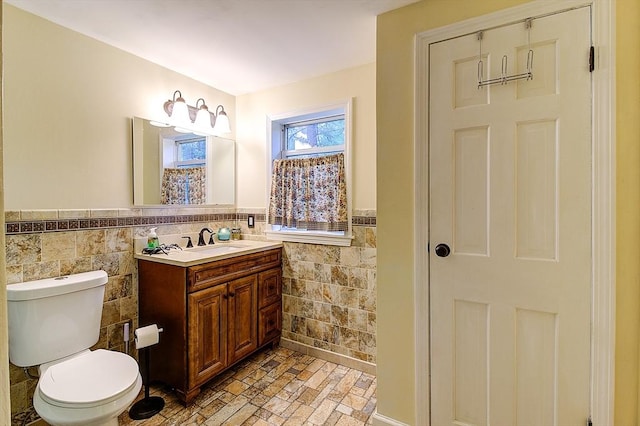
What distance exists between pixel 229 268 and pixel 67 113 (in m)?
1.40

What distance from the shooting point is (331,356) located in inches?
100

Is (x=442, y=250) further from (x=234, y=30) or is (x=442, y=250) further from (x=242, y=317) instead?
(x=234, y=30)

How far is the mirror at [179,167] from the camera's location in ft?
7.50

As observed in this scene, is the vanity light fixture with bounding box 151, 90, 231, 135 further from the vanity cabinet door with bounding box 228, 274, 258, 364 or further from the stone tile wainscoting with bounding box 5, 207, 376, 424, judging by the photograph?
the vanity cabinet door with bounding box 228, 274, 258, 364

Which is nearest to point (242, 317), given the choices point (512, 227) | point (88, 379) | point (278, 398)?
point (278, 398)

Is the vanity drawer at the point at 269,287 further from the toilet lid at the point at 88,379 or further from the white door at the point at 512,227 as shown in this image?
the white door at the point at 512,227

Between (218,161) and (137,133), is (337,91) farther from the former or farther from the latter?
(137,133)

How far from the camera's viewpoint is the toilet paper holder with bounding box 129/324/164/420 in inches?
73.9

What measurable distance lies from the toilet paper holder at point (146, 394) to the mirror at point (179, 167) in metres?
0.91

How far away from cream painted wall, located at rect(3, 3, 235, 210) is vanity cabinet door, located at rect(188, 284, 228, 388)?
0.91m

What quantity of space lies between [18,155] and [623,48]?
301cm

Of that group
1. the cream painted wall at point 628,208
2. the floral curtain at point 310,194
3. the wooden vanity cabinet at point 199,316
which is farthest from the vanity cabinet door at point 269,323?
the cream painted wall at point 628,208

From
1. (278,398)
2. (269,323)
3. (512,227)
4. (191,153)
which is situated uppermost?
(191,153)

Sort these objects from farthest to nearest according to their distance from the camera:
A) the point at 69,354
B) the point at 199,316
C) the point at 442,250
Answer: the point at 199,316
the point at 69,354
the point at 442,250
